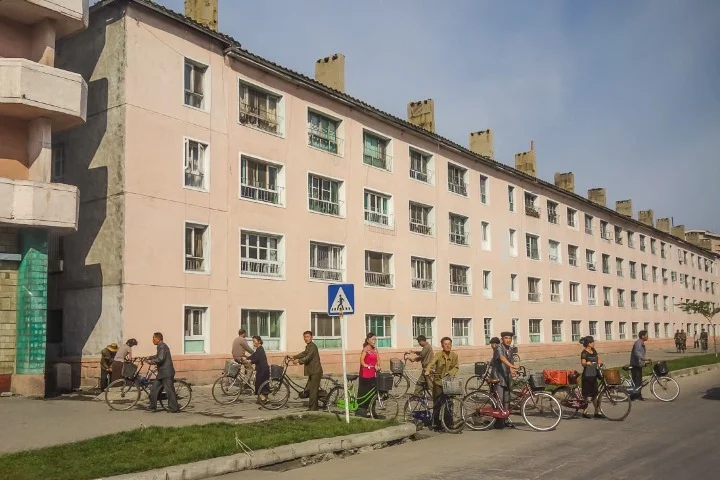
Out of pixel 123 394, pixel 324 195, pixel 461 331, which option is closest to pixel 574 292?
pixel 461 331

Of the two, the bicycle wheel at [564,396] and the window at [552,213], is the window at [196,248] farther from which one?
the window at [552,213]

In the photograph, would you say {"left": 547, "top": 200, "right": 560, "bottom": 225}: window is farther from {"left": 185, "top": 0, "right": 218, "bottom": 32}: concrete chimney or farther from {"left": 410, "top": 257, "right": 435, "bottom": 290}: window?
{"left": 185, "top": 0, "right": 218, "bottom": 32}: concrete chimney

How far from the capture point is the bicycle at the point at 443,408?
41.6 feet

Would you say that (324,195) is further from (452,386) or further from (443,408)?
(452,386)

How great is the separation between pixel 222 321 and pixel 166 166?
5.44 metres

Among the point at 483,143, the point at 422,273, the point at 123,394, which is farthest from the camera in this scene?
the point at 483,143

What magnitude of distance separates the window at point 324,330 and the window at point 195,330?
5.42 m

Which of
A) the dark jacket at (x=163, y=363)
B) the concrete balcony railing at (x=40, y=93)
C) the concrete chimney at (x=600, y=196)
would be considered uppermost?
the concrete chimney at (x=600, y=196)

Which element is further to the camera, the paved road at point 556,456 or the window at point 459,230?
the window at point 459,230

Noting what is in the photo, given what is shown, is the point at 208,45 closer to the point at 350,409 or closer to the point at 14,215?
the point at 14,215

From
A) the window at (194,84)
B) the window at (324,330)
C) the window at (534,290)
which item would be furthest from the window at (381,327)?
the window at (534,290)

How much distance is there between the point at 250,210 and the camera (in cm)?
2497

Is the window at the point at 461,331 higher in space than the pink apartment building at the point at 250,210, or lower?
lower

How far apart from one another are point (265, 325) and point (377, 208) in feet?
28.8
